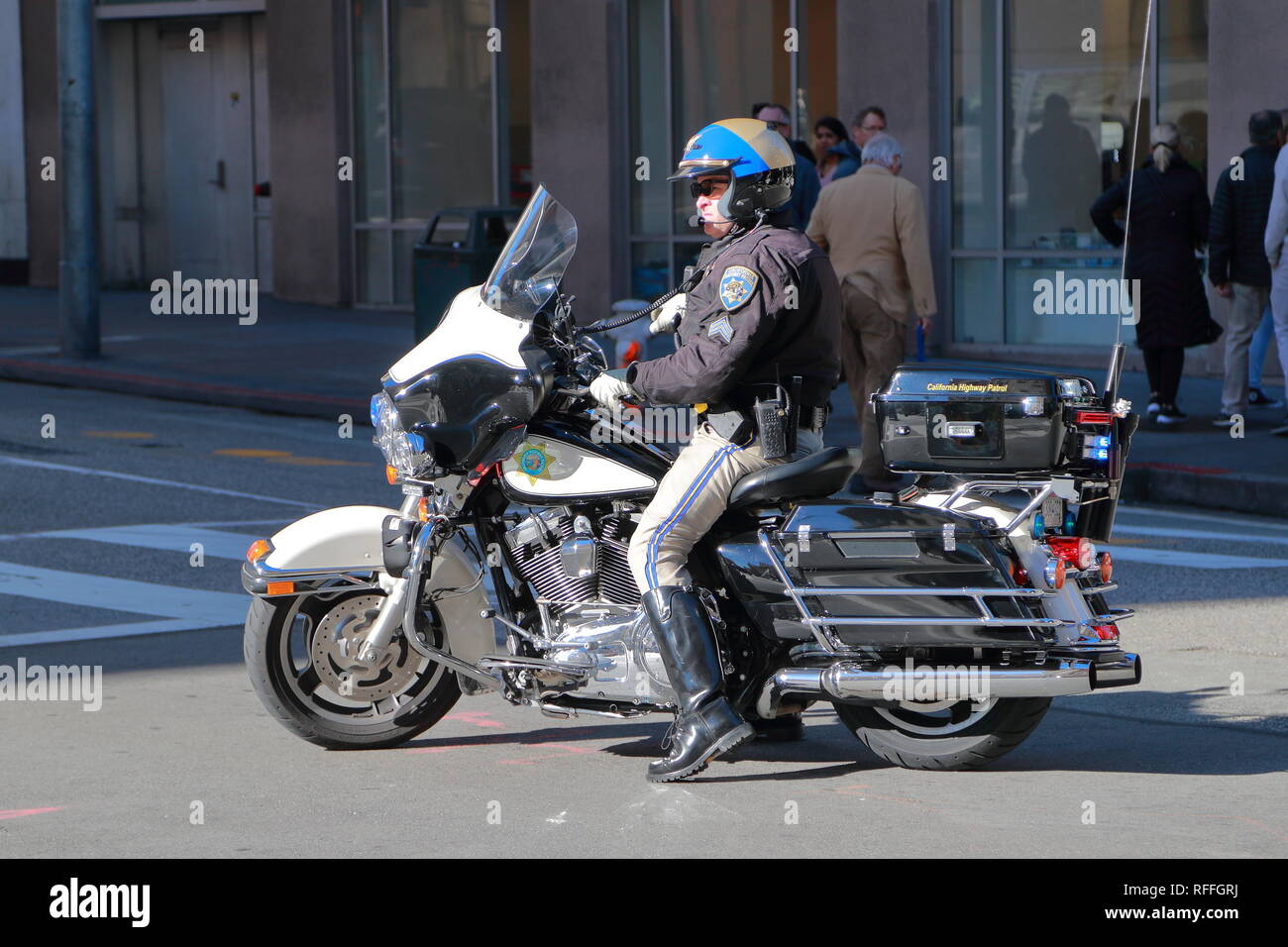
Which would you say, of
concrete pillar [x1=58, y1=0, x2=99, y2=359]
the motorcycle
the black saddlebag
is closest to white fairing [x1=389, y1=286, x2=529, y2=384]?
the motorcycle

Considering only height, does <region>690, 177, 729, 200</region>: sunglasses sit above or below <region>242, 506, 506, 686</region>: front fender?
above

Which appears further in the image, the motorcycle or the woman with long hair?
the woman with long hair

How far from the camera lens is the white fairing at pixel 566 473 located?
19.8 feet

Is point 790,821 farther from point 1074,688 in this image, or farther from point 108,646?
point 108,646

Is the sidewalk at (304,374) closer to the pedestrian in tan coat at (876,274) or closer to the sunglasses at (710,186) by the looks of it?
the pedestrian in tan coat at (876,274)

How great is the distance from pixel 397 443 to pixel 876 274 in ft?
19.1

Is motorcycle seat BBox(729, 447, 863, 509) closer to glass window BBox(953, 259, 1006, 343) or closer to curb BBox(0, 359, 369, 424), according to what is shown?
curb BBox(0, 359, 369, 424)

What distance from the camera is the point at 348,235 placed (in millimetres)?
23219

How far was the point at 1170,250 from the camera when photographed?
13.5 meters

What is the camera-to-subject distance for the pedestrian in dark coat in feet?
44.2

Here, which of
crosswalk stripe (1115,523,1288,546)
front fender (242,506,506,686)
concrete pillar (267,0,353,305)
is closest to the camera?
front fender (242,506,506,686)

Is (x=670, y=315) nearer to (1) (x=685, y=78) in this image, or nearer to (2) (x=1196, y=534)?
(2) (x=1196, y=534)

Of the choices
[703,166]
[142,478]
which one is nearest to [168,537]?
[142,478]

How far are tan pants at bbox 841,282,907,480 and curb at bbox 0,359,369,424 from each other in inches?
191
